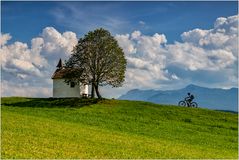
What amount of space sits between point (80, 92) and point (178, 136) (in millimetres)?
43186

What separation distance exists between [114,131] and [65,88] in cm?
4476

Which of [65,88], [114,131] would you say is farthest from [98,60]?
[114,131]

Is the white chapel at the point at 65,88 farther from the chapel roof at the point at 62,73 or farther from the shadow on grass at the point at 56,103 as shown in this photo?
the shadow on grass at the point at 56,103

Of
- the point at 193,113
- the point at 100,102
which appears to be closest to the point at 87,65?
the point at 100,102

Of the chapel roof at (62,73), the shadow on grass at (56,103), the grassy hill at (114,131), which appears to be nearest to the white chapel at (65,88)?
the chapel roof at (62,73)

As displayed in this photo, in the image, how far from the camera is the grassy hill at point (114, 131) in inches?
996

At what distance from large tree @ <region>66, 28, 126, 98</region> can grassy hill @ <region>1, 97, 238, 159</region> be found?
621 centimetres

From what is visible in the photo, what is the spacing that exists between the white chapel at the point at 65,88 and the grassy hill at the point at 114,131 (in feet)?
22.9

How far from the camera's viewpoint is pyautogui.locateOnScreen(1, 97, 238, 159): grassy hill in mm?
25297

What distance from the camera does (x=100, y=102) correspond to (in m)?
75.4

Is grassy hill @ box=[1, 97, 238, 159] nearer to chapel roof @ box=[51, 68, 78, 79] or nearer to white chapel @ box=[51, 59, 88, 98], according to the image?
white chapel @ box=[51, 59, 88, 98]

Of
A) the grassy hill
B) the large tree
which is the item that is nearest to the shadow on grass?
the grassy hill

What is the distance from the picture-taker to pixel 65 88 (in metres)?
86.4

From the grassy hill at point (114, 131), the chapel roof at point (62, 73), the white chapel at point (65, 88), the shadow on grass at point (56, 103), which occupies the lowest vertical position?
the grassy hill at point (114, 131)
